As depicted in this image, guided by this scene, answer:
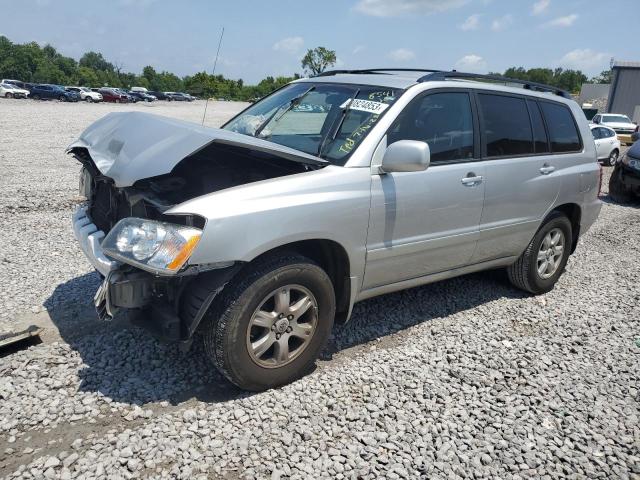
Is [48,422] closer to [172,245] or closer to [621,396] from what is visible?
[172,245]

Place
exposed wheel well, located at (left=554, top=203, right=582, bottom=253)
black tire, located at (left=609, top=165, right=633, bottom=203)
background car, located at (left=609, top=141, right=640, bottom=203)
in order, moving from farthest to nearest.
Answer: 1. black tire, located at (left=609, top=165, right=633, bottom=203)
2. background car, located at (left=609, top=141, right=640, bottom=203)
3. exposed wheel well, located at (left=554, top=203, right=582, bottom=253)

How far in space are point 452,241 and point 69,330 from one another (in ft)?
9.88

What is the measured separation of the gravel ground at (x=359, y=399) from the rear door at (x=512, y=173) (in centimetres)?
74

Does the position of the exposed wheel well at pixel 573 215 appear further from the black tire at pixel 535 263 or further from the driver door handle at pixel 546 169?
the driver door handle at pixel 546 169

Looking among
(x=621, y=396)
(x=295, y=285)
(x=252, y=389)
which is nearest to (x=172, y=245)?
(x=295, y=285)

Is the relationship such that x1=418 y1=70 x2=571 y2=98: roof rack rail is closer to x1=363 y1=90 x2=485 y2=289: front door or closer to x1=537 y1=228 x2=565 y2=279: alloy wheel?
x1=363 y1=90 x2=485 y2=289: front door

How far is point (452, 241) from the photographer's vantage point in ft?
13.2

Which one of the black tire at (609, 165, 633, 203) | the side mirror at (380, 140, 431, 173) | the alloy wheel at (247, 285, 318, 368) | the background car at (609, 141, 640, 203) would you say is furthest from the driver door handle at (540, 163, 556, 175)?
the black tire at (609, 165, 633, 203)

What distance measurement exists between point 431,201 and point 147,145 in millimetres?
1999

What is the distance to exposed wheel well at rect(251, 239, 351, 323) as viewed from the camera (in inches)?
132

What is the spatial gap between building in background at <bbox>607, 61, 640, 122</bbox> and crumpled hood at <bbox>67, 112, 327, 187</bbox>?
169ft

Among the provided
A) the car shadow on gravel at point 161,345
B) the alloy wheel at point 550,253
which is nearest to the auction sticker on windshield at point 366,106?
the car shadow on gravel at point 161,345

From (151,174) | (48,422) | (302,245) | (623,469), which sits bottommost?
(48,422)

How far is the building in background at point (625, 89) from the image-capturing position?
150ft
